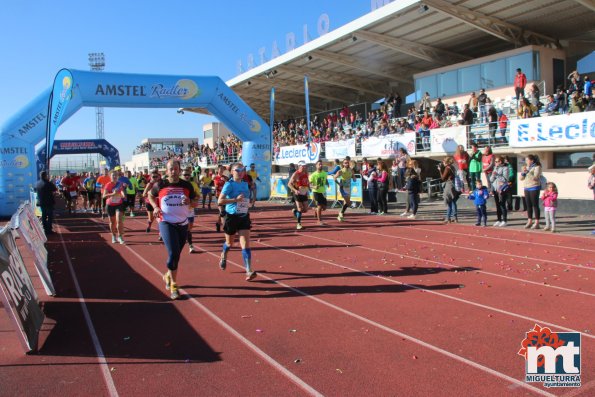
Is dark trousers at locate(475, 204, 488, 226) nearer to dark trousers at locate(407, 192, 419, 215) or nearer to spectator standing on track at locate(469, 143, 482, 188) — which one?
spectator standing on track at locate(469, 143, 482, 188)

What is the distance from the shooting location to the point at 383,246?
1044 cm

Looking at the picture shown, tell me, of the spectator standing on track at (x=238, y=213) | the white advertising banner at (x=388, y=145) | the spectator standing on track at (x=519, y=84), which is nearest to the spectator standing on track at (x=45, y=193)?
the spectator standing on track at (x=238, y=213)

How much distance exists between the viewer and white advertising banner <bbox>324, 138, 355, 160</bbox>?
2348cm

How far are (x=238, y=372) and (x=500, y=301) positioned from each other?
11.9 ft

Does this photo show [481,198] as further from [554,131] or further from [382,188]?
[382,188]

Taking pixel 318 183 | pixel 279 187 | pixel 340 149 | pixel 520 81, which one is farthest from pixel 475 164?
pixel 279 187

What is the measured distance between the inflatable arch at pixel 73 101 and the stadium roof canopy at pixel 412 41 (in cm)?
855

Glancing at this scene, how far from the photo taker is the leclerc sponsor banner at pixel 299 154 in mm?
23973

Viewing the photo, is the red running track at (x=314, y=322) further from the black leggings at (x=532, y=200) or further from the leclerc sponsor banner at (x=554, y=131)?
the leclerc sponsor banner at (x=554, y=131)

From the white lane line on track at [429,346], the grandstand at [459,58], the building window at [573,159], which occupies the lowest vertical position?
the white lane line on track at [429,346]

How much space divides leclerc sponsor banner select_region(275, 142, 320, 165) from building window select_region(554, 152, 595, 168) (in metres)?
10.1

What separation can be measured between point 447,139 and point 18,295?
666 inches

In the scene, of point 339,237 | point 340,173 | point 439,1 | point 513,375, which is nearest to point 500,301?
point 513,375

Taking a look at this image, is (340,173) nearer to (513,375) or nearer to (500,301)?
(500,301)
